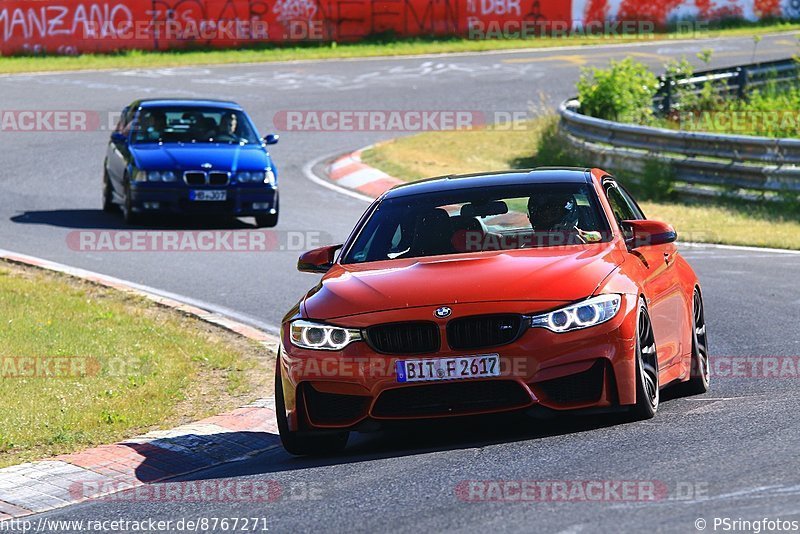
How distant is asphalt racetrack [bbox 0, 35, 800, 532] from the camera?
19.7 feet

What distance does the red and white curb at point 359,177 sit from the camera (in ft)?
73.2

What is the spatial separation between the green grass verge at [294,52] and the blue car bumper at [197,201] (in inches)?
710

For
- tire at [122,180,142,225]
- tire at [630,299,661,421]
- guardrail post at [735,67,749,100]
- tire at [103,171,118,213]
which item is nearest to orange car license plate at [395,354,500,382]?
tire at [630,299,661,421]

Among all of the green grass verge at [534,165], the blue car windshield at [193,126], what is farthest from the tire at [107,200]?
the green grass verge at [534,165]

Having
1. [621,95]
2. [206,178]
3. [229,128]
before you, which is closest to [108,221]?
[206,178]

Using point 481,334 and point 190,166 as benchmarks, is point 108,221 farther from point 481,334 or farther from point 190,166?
point 481,334

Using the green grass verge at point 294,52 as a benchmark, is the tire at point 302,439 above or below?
below

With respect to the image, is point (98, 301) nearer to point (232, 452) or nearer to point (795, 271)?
point (232, 452)

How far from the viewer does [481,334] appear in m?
7.36

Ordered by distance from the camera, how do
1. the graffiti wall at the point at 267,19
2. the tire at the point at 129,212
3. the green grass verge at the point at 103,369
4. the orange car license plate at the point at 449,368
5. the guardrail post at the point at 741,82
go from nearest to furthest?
the orange car license plate at the point at 449,368, the green grass verge at the point at 103,369, the tire at the point at 129,212, the guardrail post at the point at 741,82, the graffiti wall at the point at 267,19

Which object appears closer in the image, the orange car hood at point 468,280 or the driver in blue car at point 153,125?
the orange car hood at point 468,280

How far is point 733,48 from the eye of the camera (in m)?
39.5

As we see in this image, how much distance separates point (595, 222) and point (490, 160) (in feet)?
54.4

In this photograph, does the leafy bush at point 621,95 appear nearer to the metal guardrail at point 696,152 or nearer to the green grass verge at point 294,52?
the metal guardrail at point 696,152
